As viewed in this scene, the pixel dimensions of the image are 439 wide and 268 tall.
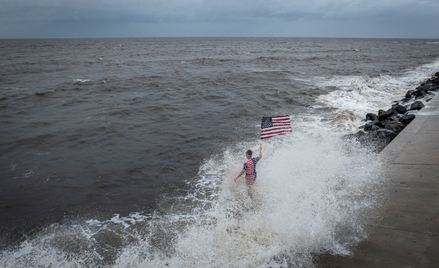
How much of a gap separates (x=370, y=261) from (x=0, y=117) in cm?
1933

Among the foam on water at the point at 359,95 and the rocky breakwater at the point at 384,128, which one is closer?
the rocky breakwater at the point at 384,128

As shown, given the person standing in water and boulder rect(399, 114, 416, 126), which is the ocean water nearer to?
the person standing in water

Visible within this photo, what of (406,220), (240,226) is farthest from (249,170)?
(406,220)

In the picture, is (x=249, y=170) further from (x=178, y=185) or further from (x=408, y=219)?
(x=408, y=219)

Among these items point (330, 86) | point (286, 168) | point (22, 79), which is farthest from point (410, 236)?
point (22, 79)

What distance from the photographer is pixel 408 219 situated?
5.45m

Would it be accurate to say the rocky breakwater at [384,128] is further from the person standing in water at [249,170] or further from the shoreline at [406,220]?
the person standing in water at [249,170]

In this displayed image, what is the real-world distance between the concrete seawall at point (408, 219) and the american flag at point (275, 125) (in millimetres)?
3098

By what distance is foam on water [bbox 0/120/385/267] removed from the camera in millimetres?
5543

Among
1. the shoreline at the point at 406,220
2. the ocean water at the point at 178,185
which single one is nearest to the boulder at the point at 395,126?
the ocean water at the point at 178,185

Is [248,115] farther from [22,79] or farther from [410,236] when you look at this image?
[22,79]

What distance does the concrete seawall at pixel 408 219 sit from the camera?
4590 mm

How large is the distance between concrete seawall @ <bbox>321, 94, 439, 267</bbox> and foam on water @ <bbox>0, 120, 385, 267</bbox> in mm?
297

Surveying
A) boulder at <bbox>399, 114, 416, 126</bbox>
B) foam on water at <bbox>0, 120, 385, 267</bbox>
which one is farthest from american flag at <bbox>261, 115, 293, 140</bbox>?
boulder at <bbox>399, 114, 416, 126</bbox>
